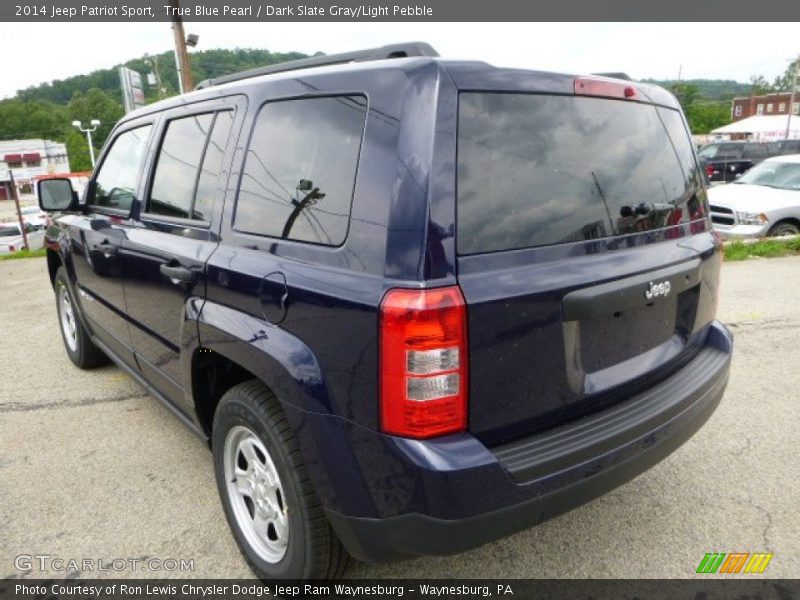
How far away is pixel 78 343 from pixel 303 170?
133 inches

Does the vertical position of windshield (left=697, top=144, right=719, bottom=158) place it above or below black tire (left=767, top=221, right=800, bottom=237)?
above

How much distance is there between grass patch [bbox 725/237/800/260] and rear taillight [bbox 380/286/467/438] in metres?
7.82

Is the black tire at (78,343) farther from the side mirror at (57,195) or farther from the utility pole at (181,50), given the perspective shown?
Answer: the utility pole at (181,50)

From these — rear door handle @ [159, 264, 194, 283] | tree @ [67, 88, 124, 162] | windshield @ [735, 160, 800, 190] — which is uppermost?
tree @ [67, 88, 124, 162]

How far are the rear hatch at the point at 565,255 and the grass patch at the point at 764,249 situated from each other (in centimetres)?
685

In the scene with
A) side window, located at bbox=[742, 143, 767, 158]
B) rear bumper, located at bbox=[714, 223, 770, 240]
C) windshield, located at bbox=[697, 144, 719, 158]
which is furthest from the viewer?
side window, located at bbox=[742, 143, 767, 158]

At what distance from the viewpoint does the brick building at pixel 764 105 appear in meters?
75.1

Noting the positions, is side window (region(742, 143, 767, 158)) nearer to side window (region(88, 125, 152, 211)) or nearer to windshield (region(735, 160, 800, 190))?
windshield (region(735, 160, 800, 190))

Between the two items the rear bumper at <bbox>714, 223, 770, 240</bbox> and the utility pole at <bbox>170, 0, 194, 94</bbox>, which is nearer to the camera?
the rear bumper at <bbox>714, 223, 770, 240</bbox>

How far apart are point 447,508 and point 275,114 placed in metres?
1.50

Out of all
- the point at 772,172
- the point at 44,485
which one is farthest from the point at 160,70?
the point at 44,485

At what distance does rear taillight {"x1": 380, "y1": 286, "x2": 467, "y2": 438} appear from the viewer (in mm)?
1566

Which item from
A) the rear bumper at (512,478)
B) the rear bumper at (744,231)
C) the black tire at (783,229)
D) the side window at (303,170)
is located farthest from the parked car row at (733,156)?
the side window at (303,170)
